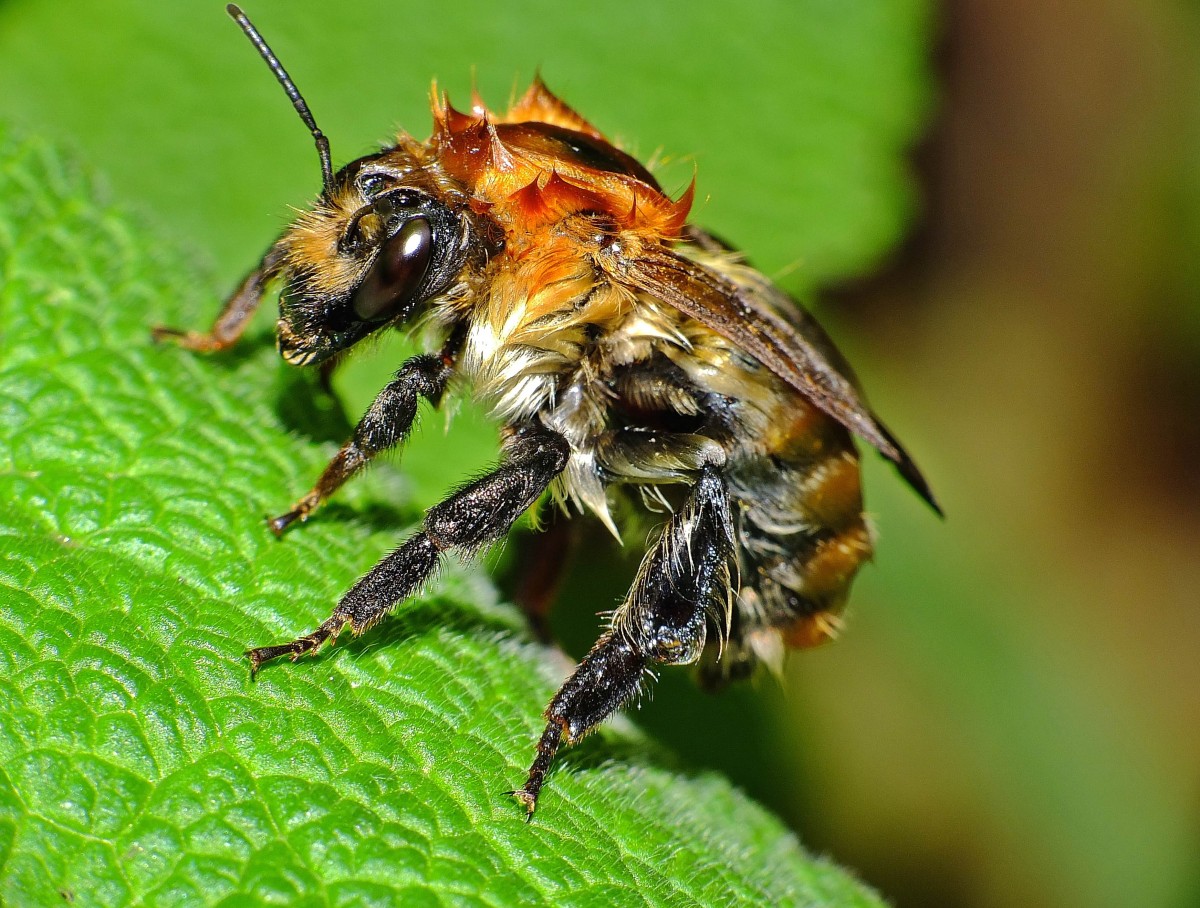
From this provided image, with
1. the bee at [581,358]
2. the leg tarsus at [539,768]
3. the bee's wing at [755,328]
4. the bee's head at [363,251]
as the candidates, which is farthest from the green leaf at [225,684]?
the bee's wing at [755,328]

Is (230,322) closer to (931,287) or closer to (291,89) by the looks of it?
(291,89)

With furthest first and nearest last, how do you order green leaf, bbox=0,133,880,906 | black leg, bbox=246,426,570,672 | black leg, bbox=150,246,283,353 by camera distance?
black leg, bbox=150,246,283,353
black leg, bbox=246,426,570,672
green leaf, bbox=0,133,880,906

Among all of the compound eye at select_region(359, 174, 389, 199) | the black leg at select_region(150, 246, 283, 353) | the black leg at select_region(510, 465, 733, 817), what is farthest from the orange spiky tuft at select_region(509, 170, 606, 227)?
the black leg at select_region(150, 246, 283, 353)

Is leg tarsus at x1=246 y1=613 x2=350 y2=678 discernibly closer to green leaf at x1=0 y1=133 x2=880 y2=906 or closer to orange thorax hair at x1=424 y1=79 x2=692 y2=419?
green leaf at x1=0 y1=133 x2=880 y2=906

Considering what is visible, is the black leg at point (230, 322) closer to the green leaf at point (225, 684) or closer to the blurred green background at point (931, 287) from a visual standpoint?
the green leaf at point (225, 684)

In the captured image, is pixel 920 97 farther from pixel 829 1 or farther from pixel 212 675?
pixel 212 675

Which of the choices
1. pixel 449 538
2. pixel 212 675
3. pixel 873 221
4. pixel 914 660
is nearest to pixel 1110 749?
pixel 914 660
